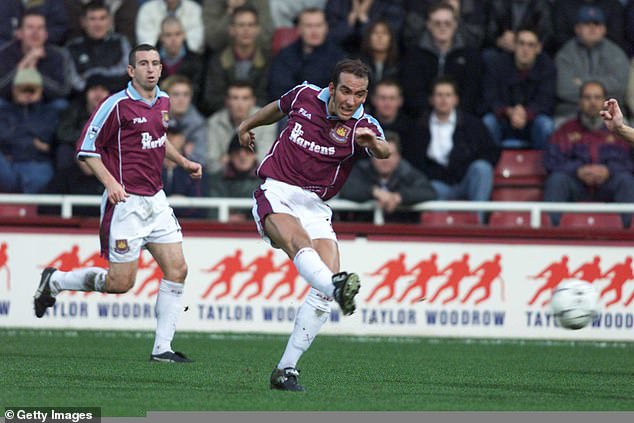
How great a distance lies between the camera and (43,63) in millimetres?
17281

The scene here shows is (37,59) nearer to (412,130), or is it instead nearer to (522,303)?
(412,130)

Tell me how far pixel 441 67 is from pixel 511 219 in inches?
87.3

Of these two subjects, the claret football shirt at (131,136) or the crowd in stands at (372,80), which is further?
the crowd in stands at (372,80)

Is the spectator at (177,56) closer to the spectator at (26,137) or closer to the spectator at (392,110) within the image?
the spectator at (26,137)

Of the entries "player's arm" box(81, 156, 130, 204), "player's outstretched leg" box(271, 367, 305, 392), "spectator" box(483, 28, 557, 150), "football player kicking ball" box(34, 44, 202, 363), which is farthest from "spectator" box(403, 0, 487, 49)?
Answer: "player's outstretched leg" box(271, 367, 305, 392)

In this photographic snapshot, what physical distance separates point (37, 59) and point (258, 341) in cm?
533

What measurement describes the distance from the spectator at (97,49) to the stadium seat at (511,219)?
5031 millimetres

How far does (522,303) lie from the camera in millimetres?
14992

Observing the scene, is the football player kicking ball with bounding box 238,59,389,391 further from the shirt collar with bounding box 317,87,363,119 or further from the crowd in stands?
the crowd in stands

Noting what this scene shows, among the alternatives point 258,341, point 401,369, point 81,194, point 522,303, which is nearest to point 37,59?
point 81,194

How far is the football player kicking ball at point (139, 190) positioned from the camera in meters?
11.3

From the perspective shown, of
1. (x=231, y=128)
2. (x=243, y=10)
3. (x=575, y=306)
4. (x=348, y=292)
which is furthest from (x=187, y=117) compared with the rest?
(x=348, y=292)

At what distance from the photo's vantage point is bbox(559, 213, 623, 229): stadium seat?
51.2ft

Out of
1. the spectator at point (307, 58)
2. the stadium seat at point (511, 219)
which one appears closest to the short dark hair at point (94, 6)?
the spectator at point (307, 58)
